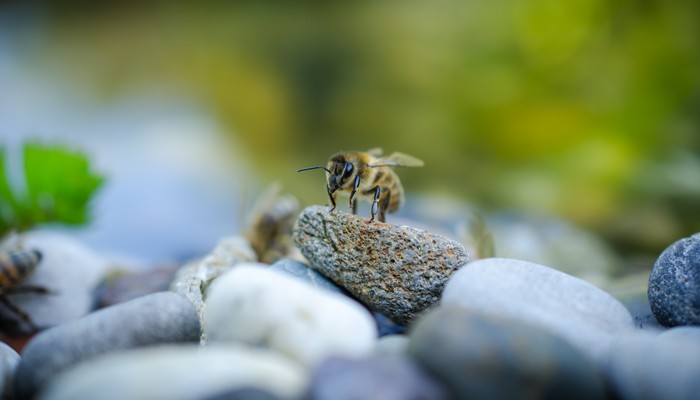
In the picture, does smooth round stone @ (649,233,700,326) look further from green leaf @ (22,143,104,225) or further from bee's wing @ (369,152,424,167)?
green leaf @ (22,143,104,225)

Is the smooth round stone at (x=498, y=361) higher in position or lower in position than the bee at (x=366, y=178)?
lower

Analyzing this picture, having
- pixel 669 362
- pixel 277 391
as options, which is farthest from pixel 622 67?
pixel 277 391

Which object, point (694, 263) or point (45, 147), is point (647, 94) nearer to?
point (694, 263)

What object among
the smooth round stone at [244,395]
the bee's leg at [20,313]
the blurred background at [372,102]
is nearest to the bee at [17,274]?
the bee's leg at [20,313]

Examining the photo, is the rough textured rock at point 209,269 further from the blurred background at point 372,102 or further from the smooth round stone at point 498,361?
the blurred background at point 372,102

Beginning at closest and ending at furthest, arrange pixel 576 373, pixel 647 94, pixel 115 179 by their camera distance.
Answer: pixel 576 373
pixel 115 179
pixel 647 94

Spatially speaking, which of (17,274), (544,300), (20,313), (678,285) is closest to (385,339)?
(544,300)

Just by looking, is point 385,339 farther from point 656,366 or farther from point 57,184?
point 57,184

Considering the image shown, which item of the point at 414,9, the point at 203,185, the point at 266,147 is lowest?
the point at 203,185

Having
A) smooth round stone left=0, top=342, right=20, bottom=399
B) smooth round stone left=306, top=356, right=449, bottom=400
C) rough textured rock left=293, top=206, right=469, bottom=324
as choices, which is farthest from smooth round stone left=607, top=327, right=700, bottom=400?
smooth round stone left=0, top=342, right=20, bottom=399
